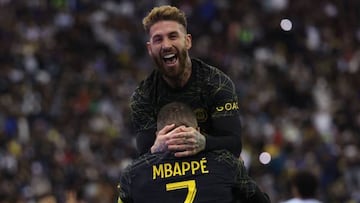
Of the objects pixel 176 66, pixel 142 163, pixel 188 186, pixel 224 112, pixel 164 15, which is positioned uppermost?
pixel 164 15

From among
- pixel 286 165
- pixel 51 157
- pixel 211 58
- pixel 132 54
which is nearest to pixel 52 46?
pixel 132 54

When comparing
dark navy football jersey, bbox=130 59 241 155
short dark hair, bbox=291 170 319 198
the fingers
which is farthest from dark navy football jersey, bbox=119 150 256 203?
short dark hair, bbox=291 170 319 198

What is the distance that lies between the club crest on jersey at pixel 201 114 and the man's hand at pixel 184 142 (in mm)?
415

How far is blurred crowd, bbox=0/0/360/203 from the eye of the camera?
56.0ft

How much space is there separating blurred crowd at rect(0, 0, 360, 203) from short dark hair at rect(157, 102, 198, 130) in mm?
8685

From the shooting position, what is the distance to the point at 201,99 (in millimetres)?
6059

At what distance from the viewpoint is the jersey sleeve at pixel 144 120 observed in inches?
240

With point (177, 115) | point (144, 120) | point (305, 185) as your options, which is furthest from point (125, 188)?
point (305, 185)

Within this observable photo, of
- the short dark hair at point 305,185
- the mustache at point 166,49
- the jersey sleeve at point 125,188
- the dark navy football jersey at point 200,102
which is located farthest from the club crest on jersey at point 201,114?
the short dark hair at point 305,185

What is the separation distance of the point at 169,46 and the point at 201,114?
17.4 inches

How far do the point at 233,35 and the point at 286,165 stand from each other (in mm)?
5809

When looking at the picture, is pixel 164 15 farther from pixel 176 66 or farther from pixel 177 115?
pixel 177 115

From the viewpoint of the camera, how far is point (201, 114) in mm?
6094

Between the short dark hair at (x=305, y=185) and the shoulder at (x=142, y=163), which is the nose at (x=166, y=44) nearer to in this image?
the shoulder at (x=142, y=163)
